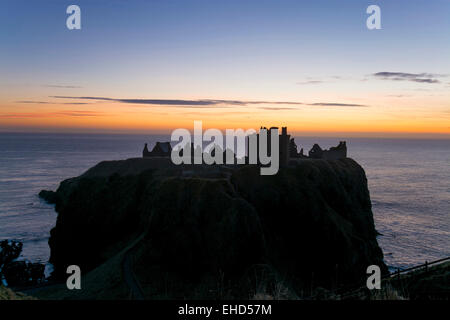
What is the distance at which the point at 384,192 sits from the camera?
131875 mm

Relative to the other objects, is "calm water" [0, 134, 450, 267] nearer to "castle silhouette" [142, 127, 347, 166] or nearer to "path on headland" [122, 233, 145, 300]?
"castle silhouette" [142, 127, 347, 166]

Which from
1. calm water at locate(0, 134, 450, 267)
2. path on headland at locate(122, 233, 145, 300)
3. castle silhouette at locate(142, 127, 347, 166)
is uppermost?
castle silhouette at locate(142, 127, 347, 166)

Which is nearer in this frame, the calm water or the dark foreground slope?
the dark foreground slope

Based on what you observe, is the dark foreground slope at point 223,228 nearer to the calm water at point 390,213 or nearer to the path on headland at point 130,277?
the path on headland at point 130,277

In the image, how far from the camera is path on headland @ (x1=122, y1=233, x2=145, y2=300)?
33.8 meters

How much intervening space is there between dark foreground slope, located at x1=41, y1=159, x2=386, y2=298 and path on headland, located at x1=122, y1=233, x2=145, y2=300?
50 centimetres

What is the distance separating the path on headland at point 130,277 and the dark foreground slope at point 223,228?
1.64ft

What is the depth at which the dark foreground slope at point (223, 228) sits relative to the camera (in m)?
42.3

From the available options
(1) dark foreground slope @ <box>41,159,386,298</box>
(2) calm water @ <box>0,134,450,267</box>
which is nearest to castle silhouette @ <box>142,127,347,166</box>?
(1) dark foreground slope @ <box>41,159,386,298</box>

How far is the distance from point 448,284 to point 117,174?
206ft

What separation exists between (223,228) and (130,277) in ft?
43.1

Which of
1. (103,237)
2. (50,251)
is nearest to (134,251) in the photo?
(103,237)

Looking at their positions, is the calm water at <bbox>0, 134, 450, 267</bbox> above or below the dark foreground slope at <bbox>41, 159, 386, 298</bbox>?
below
